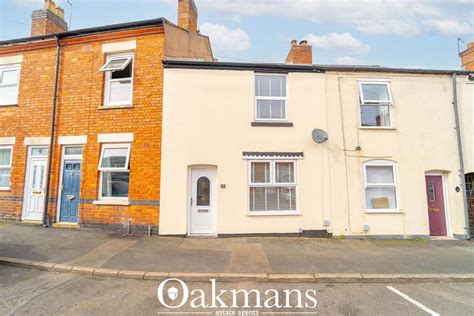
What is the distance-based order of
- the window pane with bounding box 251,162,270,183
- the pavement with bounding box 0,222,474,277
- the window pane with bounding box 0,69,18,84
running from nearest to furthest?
the pavement with bounding box 0,222,474,277
the window pane with bounding box 251,162,270,183
the window pane with bounding box 0,69,18,84

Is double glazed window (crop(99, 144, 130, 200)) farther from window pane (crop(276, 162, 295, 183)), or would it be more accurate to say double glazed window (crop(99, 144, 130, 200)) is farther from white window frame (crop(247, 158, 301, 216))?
window pane (crop(276, 162, 295, 183))

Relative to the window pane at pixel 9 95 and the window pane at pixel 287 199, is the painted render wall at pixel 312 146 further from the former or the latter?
the window pane at pixel 9 95

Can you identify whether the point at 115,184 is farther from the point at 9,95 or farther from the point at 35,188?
the point at 9,95

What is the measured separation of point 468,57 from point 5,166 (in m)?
18.8

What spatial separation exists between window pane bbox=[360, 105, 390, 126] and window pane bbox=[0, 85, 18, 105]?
42.6 feet

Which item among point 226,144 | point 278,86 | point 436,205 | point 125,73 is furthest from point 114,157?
point 436,205

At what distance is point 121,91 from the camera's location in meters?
8.05

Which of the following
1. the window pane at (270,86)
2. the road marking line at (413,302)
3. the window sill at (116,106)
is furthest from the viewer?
the window pane at (270,86)

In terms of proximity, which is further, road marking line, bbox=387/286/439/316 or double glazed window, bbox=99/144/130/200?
double glazed window, bbox=99/144/130/200

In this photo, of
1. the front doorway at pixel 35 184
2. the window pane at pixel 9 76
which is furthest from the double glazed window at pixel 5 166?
the window pane at pixel 9 76

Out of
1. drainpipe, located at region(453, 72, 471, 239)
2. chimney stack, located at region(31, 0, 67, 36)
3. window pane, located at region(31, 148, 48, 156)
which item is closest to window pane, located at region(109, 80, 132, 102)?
window pane, located at region(31, 148, 48, 156)

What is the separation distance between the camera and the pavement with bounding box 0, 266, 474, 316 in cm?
347

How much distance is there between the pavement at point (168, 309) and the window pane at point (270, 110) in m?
5.18

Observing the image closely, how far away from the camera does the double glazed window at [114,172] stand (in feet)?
24.7
